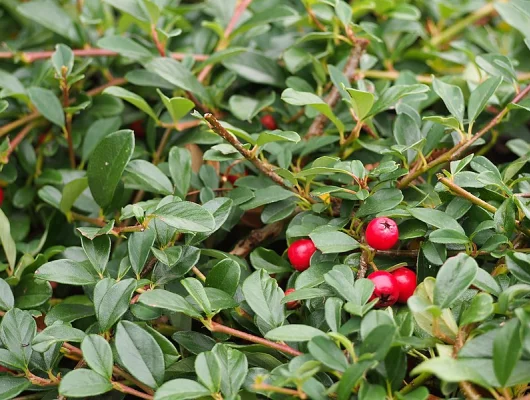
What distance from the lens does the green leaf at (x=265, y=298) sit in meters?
0.93

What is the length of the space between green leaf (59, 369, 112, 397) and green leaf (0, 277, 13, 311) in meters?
0.26

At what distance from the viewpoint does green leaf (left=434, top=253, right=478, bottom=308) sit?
32.9 inches

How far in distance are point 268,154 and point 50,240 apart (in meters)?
0.48

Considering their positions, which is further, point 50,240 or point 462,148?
point 50,240

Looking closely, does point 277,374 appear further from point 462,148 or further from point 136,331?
point 462,148

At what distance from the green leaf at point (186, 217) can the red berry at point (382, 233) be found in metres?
0.25

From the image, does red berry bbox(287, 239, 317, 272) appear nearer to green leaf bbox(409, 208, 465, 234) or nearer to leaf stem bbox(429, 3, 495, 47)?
green leaf bbox(409, 208, 465, 234)

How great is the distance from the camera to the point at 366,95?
41.9 inches

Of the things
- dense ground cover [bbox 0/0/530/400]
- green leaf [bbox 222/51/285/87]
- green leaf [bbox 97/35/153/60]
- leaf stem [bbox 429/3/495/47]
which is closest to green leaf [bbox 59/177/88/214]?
dense ground cover [bbox 0/0/530/400]

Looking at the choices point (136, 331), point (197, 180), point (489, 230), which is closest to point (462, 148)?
point (489, 230)

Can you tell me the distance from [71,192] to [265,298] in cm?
49

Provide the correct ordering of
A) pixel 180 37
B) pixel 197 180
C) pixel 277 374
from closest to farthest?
pixel 277 374, pixel 197 180, pixel 180 37

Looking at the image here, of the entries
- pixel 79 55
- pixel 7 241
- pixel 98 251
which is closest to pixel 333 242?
pixel 98 251

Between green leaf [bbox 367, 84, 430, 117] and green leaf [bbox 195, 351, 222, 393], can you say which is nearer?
green leaf [bbox 195, 351, 222, 393]
